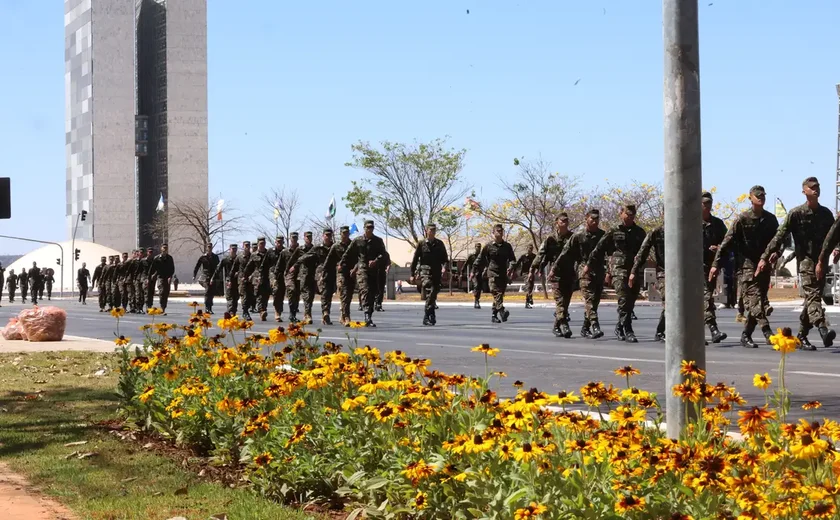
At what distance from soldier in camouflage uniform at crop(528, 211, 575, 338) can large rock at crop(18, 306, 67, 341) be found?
7.67m

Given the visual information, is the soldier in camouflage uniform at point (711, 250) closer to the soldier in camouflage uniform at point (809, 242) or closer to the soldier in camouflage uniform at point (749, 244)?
the soldier in camouflage uniform at point (749, 244)

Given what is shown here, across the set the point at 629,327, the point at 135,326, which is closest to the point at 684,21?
the point at 629,327

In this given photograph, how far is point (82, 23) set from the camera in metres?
145

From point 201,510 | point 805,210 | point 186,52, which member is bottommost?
point 201,510

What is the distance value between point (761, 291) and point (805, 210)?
1229 mm

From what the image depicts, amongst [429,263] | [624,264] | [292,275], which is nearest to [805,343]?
[624,264]

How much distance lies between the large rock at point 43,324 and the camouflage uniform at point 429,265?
25.3ft

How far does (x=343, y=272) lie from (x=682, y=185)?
64.7 feet

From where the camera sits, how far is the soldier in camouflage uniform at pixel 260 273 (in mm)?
29406

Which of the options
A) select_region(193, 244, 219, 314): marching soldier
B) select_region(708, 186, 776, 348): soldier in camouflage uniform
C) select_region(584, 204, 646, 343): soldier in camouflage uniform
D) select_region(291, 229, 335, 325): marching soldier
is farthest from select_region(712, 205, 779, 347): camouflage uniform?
select_region(193, 244, 219, 314): marching soldier

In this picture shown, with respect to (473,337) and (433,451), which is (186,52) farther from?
(433,451)

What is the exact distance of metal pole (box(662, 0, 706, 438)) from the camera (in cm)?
585

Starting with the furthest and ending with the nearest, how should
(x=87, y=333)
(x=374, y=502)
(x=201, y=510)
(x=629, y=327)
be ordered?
(x=87, y=333), (x=629, y=327), (x=201, y=510), (x=374, y=502)

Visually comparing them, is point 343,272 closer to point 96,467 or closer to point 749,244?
point 749,244
